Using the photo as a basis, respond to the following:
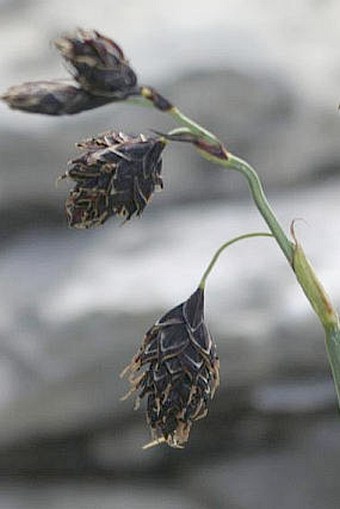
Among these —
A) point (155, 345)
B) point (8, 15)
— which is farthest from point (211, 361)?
point (8, 15)

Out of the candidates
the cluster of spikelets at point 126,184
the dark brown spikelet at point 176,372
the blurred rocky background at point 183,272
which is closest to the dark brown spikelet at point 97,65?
the cluster of spikelets at point 126,184

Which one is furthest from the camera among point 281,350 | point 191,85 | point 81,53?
point 191,85

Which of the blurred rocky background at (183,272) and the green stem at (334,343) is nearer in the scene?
the green stem at (334,343)

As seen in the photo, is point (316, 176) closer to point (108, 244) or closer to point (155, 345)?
point (108, 244)

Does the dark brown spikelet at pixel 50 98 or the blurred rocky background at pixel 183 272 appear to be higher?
the blurred rocky background at pixel 183 272

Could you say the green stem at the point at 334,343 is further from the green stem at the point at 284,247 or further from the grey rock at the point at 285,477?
the grey rock at the point at 285,477

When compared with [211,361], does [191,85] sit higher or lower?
higher

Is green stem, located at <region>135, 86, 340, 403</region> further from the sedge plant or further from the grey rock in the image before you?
the grey rock

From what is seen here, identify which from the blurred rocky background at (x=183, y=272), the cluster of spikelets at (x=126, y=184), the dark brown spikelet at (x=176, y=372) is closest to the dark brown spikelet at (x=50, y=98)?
the cluster of spikelets at (x=126, y=184)

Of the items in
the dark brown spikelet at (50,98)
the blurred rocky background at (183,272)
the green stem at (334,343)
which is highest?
the blurred rocky background at (183,272)
